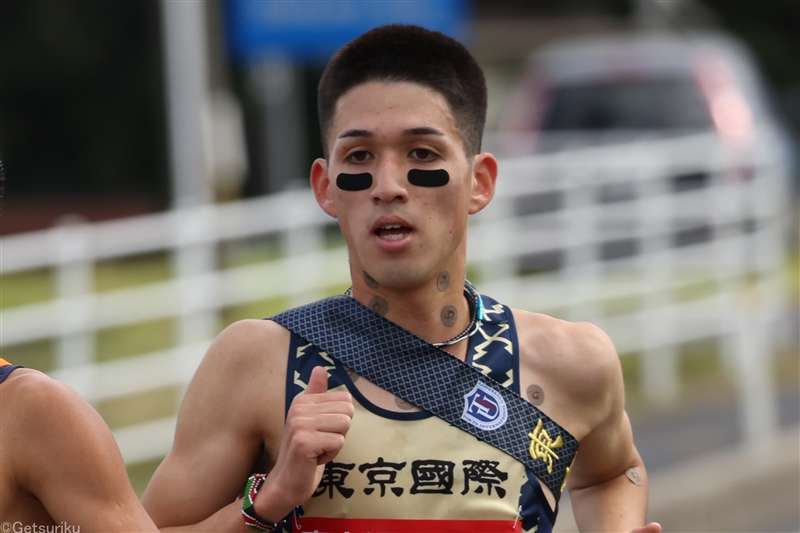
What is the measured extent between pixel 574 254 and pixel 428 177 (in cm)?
729

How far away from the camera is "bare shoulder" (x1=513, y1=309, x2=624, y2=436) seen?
301 cm

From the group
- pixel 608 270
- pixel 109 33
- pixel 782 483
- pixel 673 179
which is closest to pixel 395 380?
pixel 782 483

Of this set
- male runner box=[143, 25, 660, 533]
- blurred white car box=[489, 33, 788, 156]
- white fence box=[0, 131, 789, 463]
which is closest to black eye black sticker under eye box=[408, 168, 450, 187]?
male runner box=[143, 25, 660, 533]

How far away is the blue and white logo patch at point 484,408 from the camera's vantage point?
2.84 m

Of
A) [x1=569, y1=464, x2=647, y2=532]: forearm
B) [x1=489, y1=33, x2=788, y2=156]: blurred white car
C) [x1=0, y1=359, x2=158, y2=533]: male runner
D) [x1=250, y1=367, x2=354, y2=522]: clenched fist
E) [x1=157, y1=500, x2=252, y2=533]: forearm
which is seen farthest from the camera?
[x1=489, y1=33, x2=788, y2=156]: blurred white car

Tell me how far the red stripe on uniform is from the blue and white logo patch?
0.21 metres

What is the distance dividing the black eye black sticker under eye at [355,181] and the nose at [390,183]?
20 millimetres

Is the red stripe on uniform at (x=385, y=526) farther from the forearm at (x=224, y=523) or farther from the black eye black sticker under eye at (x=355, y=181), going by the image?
the black eye black sticker under eye at (x=355, y=181)

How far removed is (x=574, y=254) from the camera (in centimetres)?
1009

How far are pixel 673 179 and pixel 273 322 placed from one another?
866 cm

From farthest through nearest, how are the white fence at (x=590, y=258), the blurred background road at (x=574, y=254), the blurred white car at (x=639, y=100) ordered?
the blurred white car at (x=639, y=100)
the white fence at (x=590, y=258)
the blurred background road at (x=574, y=254)

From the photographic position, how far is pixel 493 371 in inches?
116

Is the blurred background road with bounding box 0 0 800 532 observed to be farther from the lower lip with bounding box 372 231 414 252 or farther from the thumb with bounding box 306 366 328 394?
the thumb with bounding box 306 366 328 394

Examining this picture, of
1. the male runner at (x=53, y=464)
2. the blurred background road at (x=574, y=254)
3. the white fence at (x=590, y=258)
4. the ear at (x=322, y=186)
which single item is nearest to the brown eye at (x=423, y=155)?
the ear at (x=322, y=186)
